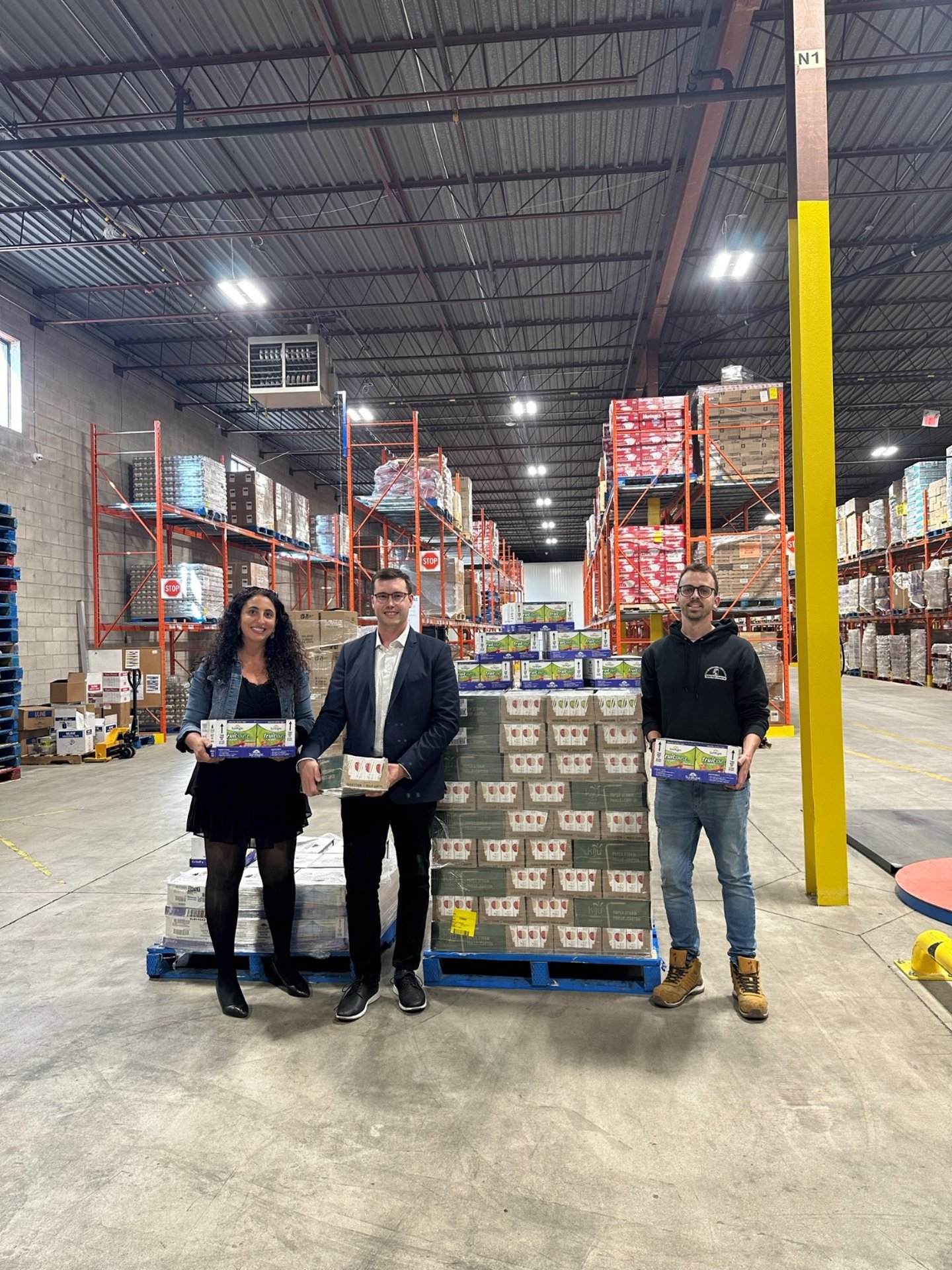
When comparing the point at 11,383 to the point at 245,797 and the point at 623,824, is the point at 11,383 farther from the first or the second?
the point at 623,824

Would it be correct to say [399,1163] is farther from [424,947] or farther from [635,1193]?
[424,947]

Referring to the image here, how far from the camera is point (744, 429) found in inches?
404

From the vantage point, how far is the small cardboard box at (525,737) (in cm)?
342

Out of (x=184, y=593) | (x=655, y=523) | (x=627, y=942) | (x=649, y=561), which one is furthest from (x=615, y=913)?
(x=184, y=593)

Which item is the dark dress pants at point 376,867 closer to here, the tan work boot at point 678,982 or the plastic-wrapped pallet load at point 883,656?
the tan work boot at point 678,982

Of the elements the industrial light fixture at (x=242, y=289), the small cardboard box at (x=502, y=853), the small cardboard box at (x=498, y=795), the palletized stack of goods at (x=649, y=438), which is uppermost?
the industrial light fixture at (x=242, y=289)

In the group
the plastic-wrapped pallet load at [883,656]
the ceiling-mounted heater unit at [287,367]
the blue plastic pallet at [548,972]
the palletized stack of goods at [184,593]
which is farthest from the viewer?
the plastic-wrapped pallet load at [883,656]

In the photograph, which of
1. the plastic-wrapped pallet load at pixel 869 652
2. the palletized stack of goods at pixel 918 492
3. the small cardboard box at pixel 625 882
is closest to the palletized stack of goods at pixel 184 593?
the small cardboard box at pixel 625 882

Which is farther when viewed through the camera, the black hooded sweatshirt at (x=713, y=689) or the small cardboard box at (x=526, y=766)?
the small cardboard box at (x=526, y=766)

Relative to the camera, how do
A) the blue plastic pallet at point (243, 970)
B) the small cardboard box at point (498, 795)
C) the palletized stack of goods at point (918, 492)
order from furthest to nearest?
the palletized stack of goods at point (918, 492)
the blue plastic pallet at point (243, 970)
the small cardboard box at point (498, 795)

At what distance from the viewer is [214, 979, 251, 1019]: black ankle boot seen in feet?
10.5

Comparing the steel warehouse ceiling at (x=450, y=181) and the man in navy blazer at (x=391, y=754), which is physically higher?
the steel warehouse ceiling at (x=450, y=181)

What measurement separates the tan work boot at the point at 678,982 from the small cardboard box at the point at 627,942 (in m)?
0.12

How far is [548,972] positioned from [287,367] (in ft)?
35.3
